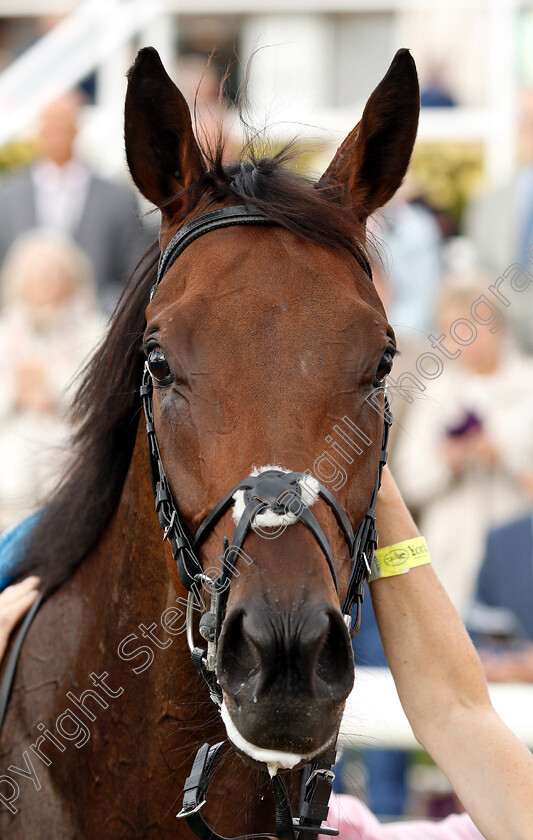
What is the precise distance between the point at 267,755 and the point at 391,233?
5.96 feet

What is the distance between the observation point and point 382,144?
101 inches

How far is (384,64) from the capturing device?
1012cm

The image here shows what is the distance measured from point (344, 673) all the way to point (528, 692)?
281 centimetres

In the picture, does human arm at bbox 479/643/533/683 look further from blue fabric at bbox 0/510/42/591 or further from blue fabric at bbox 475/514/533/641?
blue fabric at bbox 0/510/42/591

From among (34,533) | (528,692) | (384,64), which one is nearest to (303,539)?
(34,533)

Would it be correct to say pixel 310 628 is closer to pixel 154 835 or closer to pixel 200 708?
pixel 200 708

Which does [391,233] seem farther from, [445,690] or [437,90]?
[437,90]

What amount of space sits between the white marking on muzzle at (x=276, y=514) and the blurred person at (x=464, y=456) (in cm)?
377

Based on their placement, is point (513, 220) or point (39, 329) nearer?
point (39, 329)

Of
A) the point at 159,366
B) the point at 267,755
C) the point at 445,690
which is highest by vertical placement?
the point at 159,366

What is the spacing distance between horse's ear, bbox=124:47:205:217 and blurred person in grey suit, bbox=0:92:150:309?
4.61m

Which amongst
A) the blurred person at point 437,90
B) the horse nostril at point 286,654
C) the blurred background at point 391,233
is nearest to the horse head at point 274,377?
the horse nostril at point 286,654

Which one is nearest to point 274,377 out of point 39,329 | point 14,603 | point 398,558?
point 398,558

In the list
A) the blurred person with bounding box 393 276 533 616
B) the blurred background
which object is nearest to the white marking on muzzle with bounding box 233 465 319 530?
the blurred background
